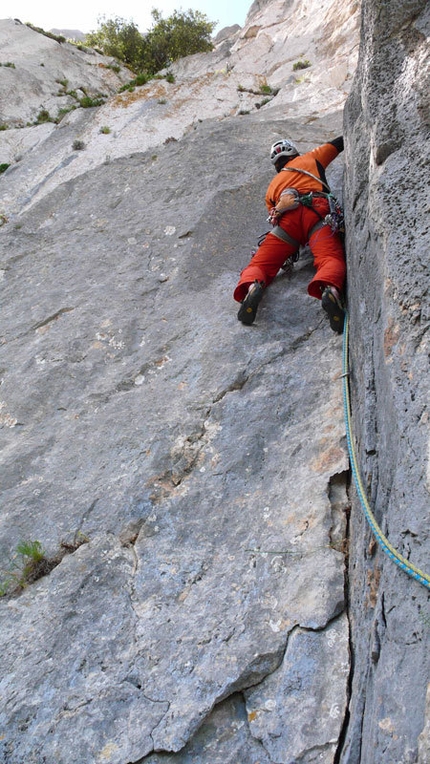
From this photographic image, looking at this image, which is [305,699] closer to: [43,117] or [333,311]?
[333,311]

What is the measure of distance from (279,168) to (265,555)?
438cm

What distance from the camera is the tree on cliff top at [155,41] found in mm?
17141

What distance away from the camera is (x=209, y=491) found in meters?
3.95

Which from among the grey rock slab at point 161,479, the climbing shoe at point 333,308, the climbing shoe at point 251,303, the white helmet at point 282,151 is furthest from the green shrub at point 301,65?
the climbing shoe at point 333,308

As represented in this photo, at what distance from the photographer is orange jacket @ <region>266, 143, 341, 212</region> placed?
5492 mm

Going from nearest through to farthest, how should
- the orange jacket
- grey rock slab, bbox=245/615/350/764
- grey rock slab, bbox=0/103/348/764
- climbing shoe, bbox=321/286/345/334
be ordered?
grey rock slab, bbox=245/615/350/764, grey rock slab, bbox=0/103/348/764, climbing shoe, bbox=321/286/345/334, the orange jacket

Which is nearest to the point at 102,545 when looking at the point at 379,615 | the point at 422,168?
the point at 379,615

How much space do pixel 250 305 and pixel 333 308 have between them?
0.79 m

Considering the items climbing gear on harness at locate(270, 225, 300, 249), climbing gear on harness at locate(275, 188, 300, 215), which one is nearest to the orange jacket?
climbing gear on harness at locate(275, 188, 300, 215)

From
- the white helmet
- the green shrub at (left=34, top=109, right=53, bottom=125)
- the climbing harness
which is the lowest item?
the climbing harness

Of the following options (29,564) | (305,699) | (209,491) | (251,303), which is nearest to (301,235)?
(251,303)

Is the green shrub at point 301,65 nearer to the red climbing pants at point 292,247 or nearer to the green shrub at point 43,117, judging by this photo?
the green shrub at point 43,117

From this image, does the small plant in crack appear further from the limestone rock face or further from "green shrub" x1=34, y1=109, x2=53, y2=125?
"green shrub" x1=34, y1=109, x2=53, y2=125

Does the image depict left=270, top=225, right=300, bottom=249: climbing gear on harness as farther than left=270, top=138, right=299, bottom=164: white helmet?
No
